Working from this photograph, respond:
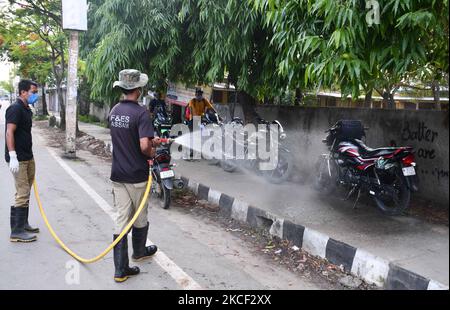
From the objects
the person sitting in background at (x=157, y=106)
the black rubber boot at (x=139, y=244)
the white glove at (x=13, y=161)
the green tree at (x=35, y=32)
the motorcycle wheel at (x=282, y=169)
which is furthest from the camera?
the green tree at (x=35, y=32)

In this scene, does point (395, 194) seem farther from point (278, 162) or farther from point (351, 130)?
point (278, 162)

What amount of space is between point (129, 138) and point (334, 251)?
242 centimetres

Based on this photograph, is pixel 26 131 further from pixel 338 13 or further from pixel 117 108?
pixel 338 13

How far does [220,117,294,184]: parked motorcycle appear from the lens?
781 cm

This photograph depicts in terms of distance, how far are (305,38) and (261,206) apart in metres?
2.56

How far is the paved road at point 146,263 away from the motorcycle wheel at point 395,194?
1.92 meters

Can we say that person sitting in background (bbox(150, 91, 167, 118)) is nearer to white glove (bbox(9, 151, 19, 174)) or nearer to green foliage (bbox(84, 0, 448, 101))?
green foliage (bbox(84, 0, 448, 101))

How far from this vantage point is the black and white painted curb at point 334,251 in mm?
3740

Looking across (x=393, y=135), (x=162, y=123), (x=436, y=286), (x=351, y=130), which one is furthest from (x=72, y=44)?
(x=436, y=286)

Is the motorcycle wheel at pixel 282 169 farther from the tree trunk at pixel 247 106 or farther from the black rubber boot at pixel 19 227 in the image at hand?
the black rubber boot at pixel 19 227

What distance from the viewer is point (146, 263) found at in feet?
14.2

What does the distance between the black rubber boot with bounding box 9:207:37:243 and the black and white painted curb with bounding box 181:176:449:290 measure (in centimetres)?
276

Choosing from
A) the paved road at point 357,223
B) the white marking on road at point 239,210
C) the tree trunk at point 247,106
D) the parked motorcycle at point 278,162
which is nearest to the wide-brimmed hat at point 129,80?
the paved road at point 357,223

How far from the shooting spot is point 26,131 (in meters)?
4.97
